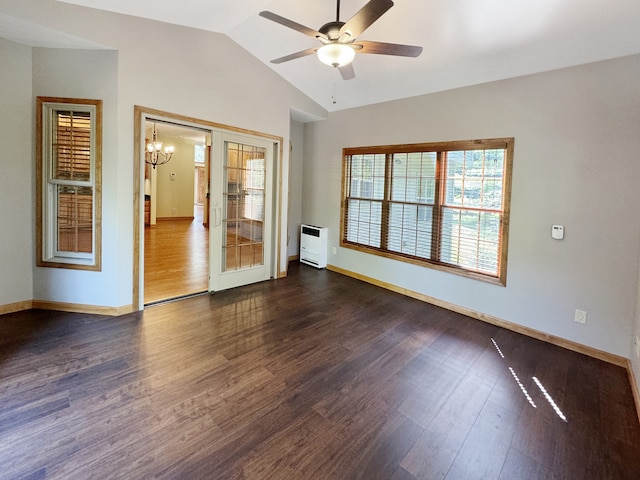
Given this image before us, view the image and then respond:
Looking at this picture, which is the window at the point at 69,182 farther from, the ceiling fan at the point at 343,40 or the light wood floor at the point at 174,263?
the ceiling fan at the point at 343,40

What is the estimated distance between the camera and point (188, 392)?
2182 millimetres

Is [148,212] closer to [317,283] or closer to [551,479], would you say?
[317,283]

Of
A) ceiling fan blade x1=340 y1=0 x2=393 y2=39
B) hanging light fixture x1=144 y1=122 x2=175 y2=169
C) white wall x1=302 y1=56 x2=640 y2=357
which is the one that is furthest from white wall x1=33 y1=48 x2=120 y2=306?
hanging light fixture x1=144 y1=122 x2=175 y2=169

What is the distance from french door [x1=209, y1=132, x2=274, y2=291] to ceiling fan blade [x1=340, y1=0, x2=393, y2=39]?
2.39 metres

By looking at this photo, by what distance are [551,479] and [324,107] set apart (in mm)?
5181

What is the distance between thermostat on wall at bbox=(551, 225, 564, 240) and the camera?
3.02 metres

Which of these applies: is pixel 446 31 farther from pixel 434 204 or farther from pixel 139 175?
pixel 139 175

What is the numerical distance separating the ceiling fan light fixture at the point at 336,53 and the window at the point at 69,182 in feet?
7.99

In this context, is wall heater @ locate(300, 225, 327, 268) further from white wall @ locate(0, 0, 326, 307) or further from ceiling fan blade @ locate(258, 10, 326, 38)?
ceiling fan blade @ locate(258, 10, 326, 38)

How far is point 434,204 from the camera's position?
13.5ft

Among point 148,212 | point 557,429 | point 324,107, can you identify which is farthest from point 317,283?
point 148,212

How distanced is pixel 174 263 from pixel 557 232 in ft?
17.9

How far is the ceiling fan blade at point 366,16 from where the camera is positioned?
6.10 feet

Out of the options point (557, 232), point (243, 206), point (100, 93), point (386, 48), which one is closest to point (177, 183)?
point (243, 206)
